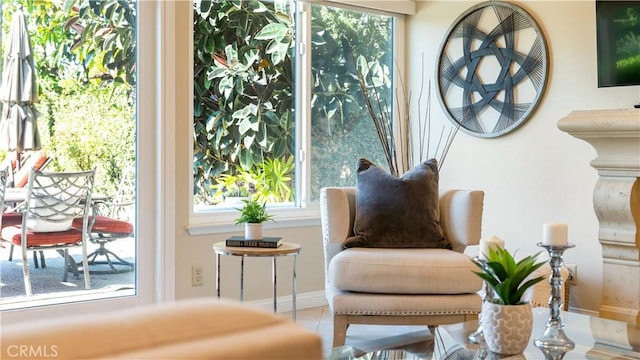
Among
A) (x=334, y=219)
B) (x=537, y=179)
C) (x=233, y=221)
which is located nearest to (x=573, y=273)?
(x=537, y=179)

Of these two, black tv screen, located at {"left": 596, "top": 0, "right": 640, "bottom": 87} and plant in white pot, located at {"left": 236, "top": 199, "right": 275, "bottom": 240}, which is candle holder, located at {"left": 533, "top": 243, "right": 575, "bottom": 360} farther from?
black tv screen, located at {"left": 596, "top": 0, "right": 640, "bottom": 87}

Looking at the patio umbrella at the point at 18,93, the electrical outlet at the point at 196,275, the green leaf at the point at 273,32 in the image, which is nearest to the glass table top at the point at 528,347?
the electrical outlet at the point at 196,275

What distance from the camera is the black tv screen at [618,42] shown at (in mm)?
3379

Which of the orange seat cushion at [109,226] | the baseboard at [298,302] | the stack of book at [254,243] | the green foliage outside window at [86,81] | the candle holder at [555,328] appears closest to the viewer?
the candle holder at [555,328]

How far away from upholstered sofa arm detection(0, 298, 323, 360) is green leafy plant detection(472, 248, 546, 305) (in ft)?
4.81

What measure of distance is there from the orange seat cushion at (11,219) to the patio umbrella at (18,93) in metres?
0.25

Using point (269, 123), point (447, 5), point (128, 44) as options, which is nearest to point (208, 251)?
point (269, 123)


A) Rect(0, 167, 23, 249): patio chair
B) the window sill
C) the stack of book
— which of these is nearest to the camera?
the stack of book

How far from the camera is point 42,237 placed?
3404 millimetres

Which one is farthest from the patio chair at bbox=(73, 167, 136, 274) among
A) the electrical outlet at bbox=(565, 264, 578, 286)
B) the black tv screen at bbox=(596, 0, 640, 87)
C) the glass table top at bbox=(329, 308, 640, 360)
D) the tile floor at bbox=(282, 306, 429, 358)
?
the black tv screen at bbox=(596, 0, 640, 87)

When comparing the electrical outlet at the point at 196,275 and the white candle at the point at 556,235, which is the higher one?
the white candle at the point at 556,235

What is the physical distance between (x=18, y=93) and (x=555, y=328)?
8.81ft

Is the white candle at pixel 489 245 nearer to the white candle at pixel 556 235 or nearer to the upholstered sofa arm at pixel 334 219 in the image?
the white candle at pixel 556 235

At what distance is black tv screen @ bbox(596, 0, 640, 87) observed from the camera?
3.38 m
